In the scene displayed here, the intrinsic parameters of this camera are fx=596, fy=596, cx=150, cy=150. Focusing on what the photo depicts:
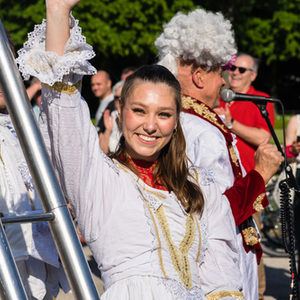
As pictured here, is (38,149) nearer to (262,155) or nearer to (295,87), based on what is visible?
(262,155)

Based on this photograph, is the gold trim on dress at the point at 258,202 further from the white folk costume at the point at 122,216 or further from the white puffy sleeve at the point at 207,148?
the white folk costume at the point at 122,216

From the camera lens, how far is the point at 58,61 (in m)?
1.64

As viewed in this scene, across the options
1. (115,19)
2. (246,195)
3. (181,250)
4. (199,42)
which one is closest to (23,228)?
(181,250)

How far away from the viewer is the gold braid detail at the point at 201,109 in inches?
115

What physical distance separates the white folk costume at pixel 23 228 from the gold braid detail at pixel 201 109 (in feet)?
2.90

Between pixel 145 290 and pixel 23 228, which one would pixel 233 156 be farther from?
pixel 145 290

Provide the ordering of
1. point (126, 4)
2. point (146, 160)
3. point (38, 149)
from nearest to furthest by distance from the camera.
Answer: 1. point (38, 149)
2. point (146, 160)
3. point (126, 4)

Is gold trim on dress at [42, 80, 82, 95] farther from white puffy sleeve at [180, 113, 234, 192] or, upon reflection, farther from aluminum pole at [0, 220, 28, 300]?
white puffy sleeve at [180, 113, 234, 192]

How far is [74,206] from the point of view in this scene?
1.91 m

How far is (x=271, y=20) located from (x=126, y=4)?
774cm

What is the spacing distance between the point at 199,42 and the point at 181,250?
1.27m

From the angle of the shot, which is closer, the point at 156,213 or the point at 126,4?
the point at 156,213

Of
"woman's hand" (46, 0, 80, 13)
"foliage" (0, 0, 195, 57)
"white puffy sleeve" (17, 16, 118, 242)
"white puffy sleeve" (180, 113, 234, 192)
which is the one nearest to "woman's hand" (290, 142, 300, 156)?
"white puffy sleeve" (180, 113, 234, 192)

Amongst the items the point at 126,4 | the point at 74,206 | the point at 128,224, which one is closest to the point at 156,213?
the point at 128,224
